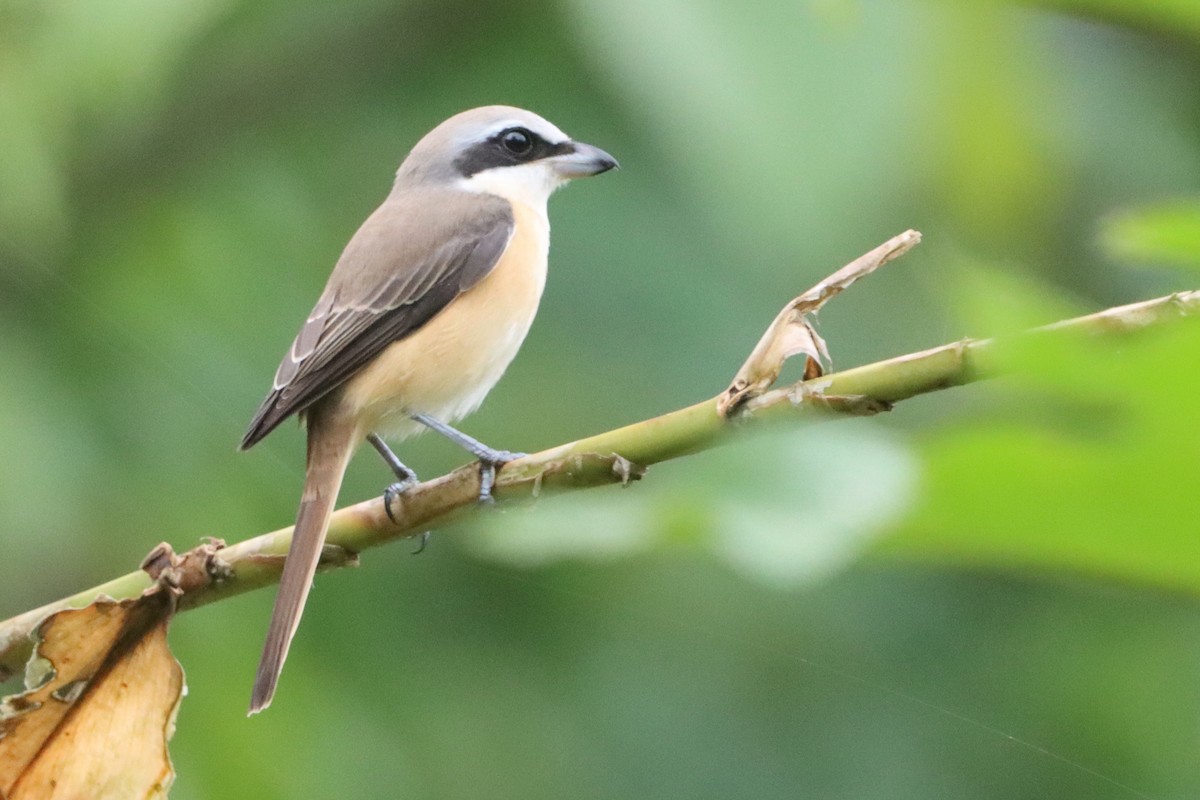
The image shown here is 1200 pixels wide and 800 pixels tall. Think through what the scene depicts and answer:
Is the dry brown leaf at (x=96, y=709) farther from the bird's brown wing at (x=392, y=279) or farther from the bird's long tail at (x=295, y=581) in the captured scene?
the bird's brown wing at (x=392, y=279)

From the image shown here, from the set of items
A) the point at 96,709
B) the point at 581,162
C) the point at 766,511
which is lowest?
the point at 96,709

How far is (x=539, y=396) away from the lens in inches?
156

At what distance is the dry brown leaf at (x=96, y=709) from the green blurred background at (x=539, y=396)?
4.85ft

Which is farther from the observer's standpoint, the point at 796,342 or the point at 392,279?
the point at 392,279

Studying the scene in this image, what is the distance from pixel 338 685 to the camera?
3.35m

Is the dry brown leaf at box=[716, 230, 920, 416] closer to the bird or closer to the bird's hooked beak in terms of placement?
the bird

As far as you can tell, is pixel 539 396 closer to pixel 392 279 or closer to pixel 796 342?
pixel 392 279

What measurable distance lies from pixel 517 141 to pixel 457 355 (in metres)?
0.64

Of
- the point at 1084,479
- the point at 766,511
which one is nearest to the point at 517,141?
the point at 766,511

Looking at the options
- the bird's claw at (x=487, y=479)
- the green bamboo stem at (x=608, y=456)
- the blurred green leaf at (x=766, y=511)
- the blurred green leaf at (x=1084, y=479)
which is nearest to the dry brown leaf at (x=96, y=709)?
the green bamboo stem at (x=608, y=456)

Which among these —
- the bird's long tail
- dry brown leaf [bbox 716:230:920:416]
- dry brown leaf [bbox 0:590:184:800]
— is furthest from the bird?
dry brown leaf [bbox 716:230:920:416]

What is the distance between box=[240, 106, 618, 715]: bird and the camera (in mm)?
3035

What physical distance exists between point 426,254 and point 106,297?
87 centimetres

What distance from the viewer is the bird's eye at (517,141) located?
3.55 meters
